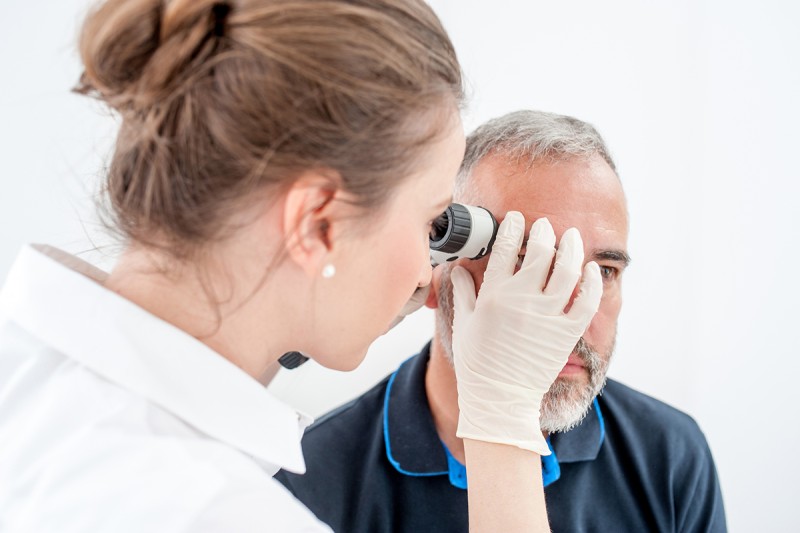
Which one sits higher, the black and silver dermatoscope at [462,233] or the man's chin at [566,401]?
A: the black and silver dermatoscope at [462,233]

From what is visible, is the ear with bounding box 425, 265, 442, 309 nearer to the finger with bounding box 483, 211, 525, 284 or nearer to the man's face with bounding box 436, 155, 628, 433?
the man's face with bounding box 436, 155, 628, 433

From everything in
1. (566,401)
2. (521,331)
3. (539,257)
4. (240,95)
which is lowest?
(566,401)

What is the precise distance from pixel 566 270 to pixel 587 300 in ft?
0.22

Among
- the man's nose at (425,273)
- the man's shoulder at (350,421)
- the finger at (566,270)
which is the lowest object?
the man's shoulder at (350,421)

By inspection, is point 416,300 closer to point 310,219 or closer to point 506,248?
point 506,248

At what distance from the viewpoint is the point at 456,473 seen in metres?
1.36

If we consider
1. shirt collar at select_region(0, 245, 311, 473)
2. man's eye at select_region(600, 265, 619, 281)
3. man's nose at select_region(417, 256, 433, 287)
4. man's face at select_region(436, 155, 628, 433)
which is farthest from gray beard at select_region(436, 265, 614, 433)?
shirt collar at select_region(0, 245, 311, 473)

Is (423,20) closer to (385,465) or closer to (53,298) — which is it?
(53,298)

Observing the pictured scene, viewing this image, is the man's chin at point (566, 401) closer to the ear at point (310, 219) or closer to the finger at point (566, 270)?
the finger at point (566, 270)

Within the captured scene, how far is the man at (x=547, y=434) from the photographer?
130 cm

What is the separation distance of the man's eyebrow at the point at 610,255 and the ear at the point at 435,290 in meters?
0.29

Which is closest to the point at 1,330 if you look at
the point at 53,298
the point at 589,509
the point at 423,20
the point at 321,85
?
the point at 53,298

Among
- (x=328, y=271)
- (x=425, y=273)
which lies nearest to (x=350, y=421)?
(x=425, y=273)

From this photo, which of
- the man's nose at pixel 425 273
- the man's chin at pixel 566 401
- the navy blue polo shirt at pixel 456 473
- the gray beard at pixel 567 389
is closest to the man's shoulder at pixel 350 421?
the navy blue polo shirt at pixel 456 473
